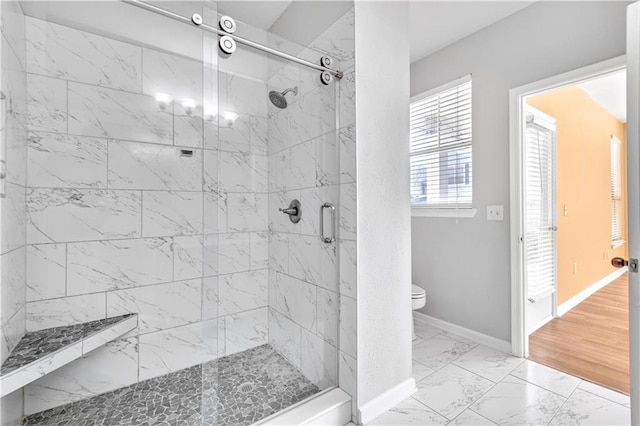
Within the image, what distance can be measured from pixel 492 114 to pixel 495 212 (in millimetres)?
769

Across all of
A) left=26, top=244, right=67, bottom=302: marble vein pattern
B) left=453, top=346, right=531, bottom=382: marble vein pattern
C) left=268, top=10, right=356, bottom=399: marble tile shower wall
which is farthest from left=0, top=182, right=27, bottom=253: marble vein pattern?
left=453, top=346, right=531, bottom=382: marble vein pattern

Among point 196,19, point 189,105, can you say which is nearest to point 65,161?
point 189,105

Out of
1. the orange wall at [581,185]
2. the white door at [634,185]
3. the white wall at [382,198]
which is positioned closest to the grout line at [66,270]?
the white wall at [382,198]

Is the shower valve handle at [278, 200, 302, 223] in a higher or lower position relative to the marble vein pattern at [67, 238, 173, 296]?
higher

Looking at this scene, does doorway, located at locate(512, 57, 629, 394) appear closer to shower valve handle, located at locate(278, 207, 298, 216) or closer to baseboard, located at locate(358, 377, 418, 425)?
baseboard, located at locate(358, 377, 418, 425)

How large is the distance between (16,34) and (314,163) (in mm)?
1642

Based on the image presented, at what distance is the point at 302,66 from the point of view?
169 cm

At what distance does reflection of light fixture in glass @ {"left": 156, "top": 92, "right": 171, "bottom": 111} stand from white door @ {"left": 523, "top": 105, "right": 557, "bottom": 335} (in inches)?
112

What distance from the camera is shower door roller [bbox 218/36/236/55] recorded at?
1.43 metres

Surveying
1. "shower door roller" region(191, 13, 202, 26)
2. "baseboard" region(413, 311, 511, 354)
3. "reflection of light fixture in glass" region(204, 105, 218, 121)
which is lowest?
"baseboard" region(413, 311, 511, 354)

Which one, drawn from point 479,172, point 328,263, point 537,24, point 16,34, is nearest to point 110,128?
point 16,34

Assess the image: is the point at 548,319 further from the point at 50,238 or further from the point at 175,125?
the point at 50,238

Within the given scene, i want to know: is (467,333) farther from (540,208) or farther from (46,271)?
(46,271)

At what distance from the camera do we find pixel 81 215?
1776mm
